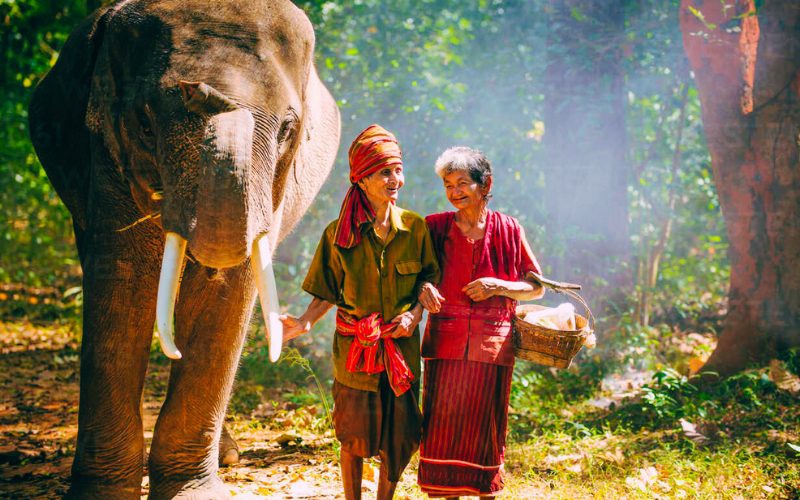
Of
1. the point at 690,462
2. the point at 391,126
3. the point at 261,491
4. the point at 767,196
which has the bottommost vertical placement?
the point at 261,491

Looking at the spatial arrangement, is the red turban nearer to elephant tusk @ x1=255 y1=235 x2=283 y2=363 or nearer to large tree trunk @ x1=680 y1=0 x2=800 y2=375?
elephant tusk @ x1=255 y1=235 x2=283 y2=363

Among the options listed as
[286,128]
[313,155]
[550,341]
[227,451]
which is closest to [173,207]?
[286,128]

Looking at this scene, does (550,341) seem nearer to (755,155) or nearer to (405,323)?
(405,323)

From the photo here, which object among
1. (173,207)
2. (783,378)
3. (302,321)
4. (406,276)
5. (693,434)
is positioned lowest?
(693,434)

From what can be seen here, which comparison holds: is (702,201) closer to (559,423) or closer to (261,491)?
(559,423)

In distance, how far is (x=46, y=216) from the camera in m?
11.2

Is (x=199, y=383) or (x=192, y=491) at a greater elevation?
(x=199, y=383)

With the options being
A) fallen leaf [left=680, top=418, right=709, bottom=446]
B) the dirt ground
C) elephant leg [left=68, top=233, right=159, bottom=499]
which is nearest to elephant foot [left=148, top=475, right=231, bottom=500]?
elephant leg [left=68, top=233, right=159, bottom=499]

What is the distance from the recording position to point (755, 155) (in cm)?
626

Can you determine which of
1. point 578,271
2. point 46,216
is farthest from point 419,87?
point 46,216

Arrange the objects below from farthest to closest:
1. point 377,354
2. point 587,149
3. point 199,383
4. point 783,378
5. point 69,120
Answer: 1. point 587,149
2. point 783,378
3. point 69,120
4. point 199,383
5. point 377,354

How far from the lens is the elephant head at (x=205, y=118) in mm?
2881

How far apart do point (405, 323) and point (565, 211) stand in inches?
180

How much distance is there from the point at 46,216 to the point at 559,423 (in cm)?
833
